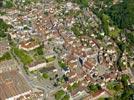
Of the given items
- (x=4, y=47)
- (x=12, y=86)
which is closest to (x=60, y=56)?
(x=4, y=47)

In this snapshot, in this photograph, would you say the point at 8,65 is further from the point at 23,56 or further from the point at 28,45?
the point at 28,45

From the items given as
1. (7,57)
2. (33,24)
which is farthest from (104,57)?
(33,24)

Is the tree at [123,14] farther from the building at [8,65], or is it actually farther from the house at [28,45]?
the building at [8,65]

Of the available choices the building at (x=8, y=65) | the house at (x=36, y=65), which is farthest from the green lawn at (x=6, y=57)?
the house at (x=36, y=65)

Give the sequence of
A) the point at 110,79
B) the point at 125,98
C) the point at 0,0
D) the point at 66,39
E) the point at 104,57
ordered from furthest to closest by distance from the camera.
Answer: the point at 0,0 < the point at 66,39 < the point at 104,57 < the point at 110,79 < the point at 125,98

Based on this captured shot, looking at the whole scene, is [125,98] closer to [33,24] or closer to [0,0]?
[33,24]
